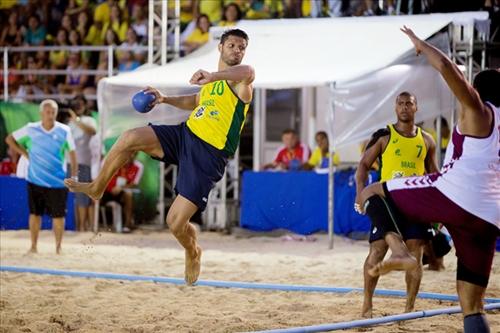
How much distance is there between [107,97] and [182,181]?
667 cm

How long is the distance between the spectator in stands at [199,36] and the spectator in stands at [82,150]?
190cm

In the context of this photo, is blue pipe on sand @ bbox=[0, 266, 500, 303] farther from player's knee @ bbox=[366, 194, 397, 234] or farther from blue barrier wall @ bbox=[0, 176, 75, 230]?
blue barrier wall @ bbox=[0, 176, 75, 230]

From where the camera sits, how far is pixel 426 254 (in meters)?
10.2

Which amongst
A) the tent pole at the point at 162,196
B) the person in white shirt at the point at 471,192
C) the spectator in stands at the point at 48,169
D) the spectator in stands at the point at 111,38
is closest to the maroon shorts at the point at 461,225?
the person in white shirt at the point at 471,192

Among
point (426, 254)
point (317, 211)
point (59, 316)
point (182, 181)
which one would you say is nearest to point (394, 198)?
point (182, 181)

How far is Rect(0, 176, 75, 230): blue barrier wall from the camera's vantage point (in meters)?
15.8

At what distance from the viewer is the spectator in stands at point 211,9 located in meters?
16.6

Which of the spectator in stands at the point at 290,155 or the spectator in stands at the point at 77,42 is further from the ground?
the spectator in stands at the point at 77,42

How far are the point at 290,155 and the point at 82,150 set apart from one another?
3259mm

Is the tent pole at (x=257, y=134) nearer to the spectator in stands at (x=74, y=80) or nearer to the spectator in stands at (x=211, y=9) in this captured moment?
the spectator in stands at (x=211, y=9)

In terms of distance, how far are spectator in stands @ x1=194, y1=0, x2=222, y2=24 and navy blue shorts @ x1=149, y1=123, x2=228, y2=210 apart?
30.3 feet

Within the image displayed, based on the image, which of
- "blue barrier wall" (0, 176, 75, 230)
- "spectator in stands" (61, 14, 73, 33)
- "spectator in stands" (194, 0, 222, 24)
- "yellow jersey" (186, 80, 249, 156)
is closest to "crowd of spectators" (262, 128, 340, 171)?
"spectator in stands" (194, 0, 222, 24)

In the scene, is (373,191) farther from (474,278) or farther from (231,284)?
(231,284)

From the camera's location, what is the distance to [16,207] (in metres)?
15.9
